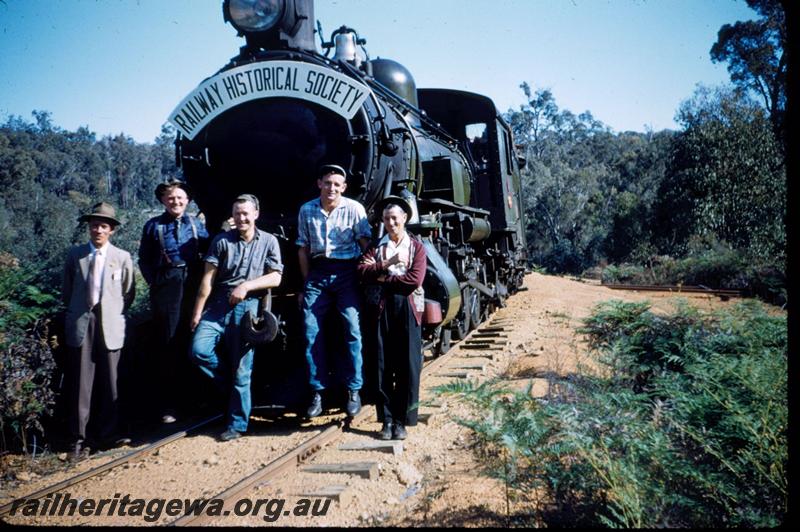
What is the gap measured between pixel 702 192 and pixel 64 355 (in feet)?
69.3

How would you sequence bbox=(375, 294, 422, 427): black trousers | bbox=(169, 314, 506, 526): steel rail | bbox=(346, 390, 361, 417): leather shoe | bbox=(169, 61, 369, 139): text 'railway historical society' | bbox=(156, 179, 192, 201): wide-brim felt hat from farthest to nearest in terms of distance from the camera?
bbox=(169, 61, 369, 139): text 'railway historical society' → bbox=(156, 179, 192, 201): wide-brim felt hat → bbox=(346, 390, 361, 417): leather shoe → bbox=(375, 294, 422, 427): black trousers → bbox=(169, 314, 506, 526): steel rail

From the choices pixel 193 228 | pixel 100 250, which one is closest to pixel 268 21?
pixel 193 228

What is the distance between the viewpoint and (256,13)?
5.08m

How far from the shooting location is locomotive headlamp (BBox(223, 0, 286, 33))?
16.6 ft

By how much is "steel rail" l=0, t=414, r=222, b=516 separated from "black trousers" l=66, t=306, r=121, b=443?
48cm

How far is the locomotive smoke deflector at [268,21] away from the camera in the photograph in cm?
507

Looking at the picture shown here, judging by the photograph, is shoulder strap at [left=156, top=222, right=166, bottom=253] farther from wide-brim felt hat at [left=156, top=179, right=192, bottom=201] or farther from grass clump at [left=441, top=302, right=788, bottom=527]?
Answer: grass clump at [left=441, top=302, right=788, bottom=527]

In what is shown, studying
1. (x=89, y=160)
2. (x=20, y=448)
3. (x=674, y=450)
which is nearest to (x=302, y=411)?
(x=20, y=448)

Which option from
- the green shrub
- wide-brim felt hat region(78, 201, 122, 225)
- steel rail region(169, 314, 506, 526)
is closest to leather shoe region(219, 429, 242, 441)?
steel rail region(169, 314, 506, 526)

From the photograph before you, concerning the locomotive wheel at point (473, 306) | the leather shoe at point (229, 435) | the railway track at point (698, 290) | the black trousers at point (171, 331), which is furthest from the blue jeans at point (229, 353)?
the railway track at point (698, 290)

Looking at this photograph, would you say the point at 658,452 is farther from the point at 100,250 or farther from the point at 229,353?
the point at 100,250

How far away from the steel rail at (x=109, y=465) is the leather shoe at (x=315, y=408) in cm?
87

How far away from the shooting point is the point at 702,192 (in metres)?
20.0

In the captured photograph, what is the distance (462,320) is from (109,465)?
186 inches
